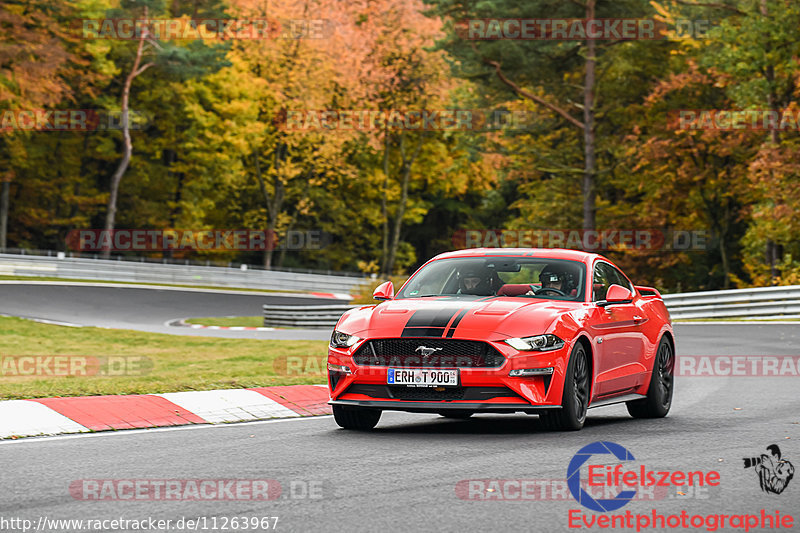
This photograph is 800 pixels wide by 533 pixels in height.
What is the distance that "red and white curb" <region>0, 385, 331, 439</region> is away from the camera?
10297mm

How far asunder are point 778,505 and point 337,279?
4988cm

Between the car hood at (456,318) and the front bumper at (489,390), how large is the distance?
0.22m

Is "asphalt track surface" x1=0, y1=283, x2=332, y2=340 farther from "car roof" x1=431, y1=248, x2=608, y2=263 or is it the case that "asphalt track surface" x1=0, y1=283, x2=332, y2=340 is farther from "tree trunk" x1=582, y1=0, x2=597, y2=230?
"car roof" x1=431, y1=248, x2=608, y2=263

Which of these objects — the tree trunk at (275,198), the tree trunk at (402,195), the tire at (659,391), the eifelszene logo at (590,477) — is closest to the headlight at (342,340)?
the eifelszene logo at (590,477)

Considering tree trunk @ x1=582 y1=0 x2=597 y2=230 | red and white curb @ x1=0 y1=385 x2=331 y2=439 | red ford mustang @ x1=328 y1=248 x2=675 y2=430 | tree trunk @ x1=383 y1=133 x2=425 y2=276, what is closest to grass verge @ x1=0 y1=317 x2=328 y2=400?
red and white curb @ x1=0 y1=385 x2=331 y2=439

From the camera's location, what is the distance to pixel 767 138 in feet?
138

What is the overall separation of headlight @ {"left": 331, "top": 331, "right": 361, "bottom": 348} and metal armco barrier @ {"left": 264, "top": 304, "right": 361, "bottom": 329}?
20249 millimetres

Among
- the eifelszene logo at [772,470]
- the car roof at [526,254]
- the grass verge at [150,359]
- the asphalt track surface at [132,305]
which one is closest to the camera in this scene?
the eifelszene logo at [772,470]

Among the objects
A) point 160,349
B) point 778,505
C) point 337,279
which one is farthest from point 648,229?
A: point 778,505

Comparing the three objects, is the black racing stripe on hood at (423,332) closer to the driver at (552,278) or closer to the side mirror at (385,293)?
the side mirror at (385,293)

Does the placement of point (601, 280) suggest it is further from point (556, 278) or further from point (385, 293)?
point (385, 293)

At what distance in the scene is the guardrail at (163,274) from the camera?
4984 cm

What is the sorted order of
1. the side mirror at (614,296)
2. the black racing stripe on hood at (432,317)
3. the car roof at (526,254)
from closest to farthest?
the black racing stripe on hood at (432,317), the side mirror at (614,296), the car roof at (526,254)

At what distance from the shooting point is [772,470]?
26.5ft
